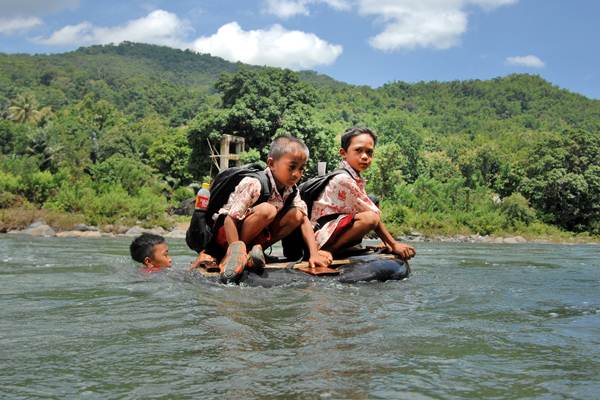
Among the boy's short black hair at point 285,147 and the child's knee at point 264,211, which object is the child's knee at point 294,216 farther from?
the boy's short black hair at point 285,147

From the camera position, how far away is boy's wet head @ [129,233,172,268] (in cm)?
617

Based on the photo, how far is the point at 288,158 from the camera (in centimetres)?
526

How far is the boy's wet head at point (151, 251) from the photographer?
243 inches

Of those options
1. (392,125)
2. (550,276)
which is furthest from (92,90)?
(550,276)

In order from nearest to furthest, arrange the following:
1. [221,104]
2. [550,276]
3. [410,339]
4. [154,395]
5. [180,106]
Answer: [154,395]
[410,339]
[550,276]
[221,104]
[180,106]

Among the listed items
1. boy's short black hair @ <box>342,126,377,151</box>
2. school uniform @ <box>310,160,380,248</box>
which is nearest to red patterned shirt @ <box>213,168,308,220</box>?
school uniform @ <box>310,160,380,248</box>

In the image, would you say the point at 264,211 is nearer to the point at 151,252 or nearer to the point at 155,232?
the point at 151,252

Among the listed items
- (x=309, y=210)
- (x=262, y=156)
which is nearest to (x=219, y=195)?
(x=309, y=210)

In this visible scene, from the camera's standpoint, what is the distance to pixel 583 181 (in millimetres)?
33438

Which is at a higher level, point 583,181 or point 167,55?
point 167,55

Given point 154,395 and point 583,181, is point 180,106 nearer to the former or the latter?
point 583,181

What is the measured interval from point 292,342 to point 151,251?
361cm

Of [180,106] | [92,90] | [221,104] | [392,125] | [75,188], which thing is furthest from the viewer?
[92,90]

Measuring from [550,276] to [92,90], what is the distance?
107840 mm
